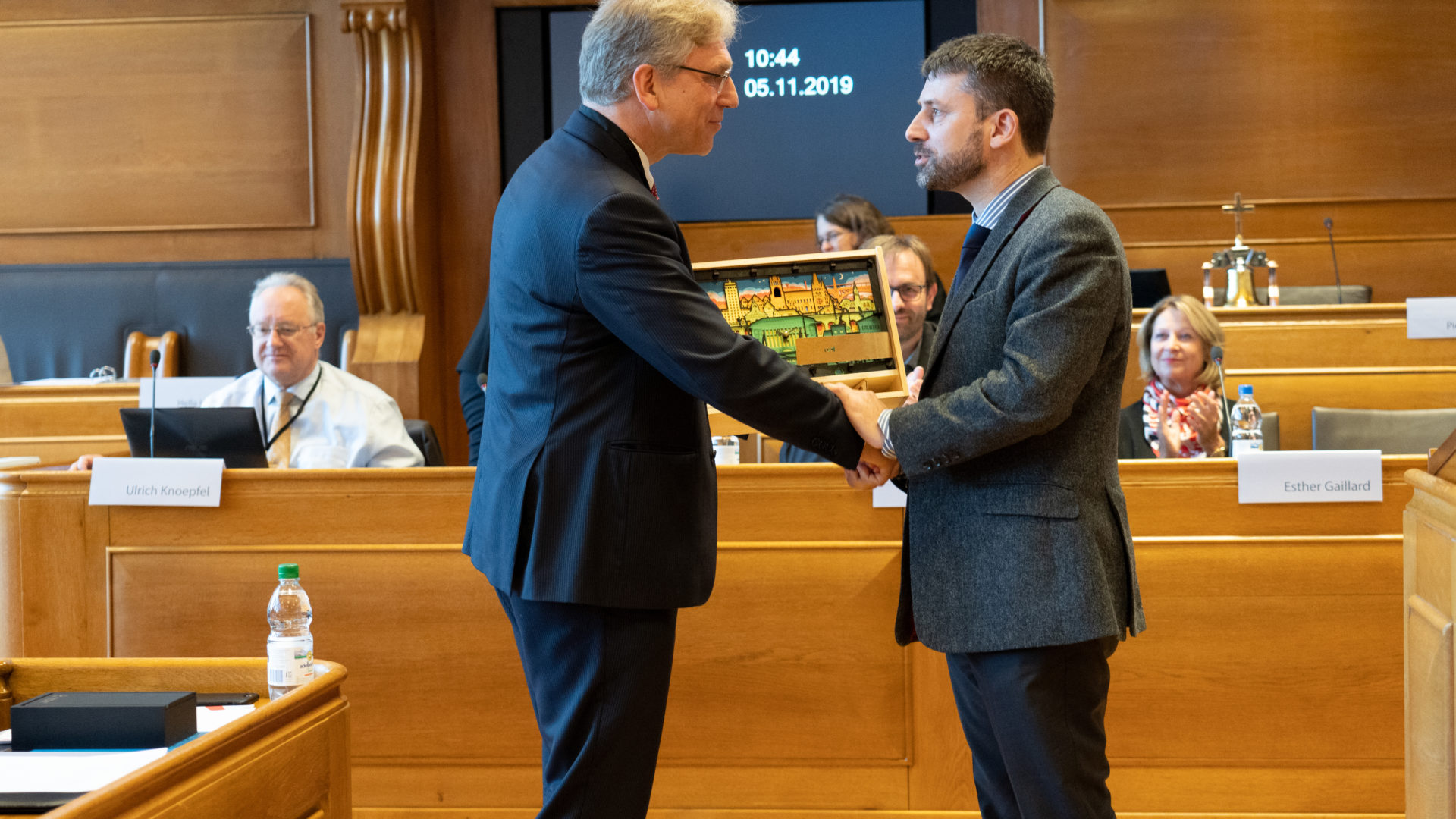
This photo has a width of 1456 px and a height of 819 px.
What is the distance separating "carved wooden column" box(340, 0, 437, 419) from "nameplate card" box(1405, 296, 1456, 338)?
3.73 metres

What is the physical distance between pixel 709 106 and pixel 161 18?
15.4 ft

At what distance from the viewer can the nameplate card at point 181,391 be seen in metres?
4.07

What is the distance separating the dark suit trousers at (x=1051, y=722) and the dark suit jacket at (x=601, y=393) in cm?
42

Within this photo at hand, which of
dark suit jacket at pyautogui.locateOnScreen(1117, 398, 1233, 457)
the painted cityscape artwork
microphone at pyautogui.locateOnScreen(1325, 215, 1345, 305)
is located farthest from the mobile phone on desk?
microphone at pyautogui.locateOnScreen(1325, 215, 1345, 305)

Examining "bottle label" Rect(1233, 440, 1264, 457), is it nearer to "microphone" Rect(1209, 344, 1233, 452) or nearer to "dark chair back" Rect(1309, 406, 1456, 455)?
"microphone" Rect(1209, 344, 1233, 452)

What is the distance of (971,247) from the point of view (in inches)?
71.4

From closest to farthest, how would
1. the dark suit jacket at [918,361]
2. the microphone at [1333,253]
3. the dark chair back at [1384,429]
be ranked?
the dark suit jacket at [918,361] → the dark chair back at [1384,429] → the microphone at [1333,253]

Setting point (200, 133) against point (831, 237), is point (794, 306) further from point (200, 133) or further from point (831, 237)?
point (200, 133)

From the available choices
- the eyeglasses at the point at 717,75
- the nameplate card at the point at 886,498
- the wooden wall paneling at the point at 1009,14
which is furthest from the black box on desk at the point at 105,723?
the wooden wall paneling at the point at 1009,14

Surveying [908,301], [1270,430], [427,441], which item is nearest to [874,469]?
Result: [908,301]

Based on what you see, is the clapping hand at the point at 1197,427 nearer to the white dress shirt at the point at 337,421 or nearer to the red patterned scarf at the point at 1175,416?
the red patterned scarf at the point at 1175,416

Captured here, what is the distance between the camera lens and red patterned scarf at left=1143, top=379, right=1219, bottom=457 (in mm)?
3291

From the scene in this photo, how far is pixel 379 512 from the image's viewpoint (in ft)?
8.88

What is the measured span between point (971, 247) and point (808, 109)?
389cm
